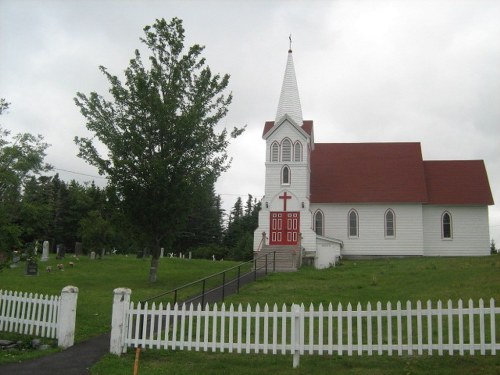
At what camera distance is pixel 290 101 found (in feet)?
113

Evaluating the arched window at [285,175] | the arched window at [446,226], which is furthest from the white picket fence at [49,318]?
the arched window at [446,226]

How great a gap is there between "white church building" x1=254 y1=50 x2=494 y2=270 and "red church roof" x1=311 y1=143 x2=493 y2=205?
0.22ft

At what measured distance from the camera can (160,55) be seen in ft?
81.4

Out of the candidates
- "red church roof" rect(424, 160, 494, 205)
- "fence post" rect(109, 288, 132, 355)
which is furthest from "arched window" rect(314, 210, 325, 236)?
"fence post" rect(109, 288, 132, 355)

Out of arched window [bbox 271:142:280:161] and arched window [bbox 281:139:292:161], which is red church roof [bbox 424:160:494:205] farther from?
arched window [bbox 271:142:280:161]

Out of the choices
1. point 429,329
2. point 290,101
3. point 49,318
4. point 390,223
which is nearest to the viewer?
point 429,329

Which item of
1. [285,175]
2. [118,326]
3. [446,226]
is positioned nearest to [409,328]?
[118,326]

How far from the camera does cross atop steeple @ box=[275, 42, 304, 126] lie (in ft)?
112

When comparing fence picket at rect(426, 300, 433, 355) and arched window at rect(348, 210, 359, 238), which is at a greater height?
arched window at rect(348, 210, 359, 238)

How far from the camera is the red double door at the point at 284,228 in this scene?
32.0 meters

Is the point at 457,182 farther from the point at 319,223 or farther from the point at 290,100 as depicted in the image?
the point at 290,100

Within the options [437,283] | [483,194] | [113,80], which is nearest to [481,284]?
[437,283]

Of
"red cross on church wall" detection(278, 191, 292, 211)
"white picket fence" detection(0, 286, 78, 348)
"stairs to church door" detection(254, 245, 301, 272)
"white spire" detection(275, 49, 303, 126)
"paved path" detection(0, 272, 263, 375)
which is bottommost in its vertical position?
"paved path" detection(0, 272, 263, 375)

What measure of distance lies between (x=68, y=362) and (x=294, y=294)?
9.16 metres
